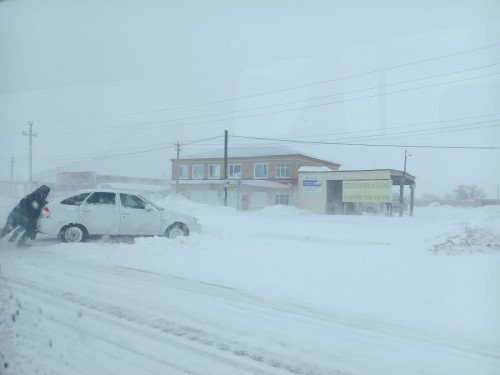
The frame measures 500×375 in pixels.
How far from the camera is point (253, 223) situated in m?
15.3

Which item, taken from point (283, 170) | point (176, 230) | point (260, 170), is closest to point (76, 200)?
point (176, 230)

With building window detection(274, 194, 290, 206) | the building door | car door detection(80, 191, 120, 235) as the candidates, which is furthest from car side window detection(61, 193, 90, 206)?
building window detection(274, 194, 290, 206)

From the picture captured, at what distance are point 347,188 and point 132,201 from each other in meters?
11.8

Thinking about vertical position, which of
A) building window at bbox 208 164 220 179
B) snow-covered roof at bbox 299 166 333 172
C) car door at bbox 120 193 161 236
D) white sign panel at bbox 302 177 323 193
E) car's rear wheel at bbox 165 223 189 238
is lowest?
car's rear wheel at bbox 165 223 189 238

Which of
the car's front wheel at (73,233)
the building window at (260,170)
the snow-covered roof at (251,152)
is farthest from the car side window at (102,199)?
the building window at (260,170)

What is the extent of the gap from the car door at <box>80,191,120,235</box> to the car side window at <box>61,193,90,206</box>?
0.10 m

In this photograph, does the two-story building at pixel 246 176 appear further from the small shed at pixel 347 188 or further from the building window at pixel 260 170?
the small shed at pixel 347 188

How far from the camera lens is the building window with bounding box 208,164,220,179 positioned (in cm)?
1670

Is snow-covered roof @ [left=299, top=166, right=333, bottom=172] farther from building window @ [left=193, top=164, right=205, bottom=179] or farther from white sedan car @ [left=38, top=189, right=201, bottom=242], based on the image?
white sedan car @ [left=38, top=189, right=201, bottom=242]

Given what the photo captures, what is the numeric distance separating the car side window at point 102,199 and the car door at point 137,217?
0.24 m

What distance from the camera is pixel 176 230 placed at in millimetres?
11367

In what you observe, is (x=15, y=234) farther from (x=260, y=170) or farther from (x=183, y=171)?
(x=260, y=170)

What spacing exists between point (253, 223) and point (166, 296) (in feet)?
30.3

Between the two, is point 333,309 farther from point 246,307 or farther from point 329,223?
point 329,223
